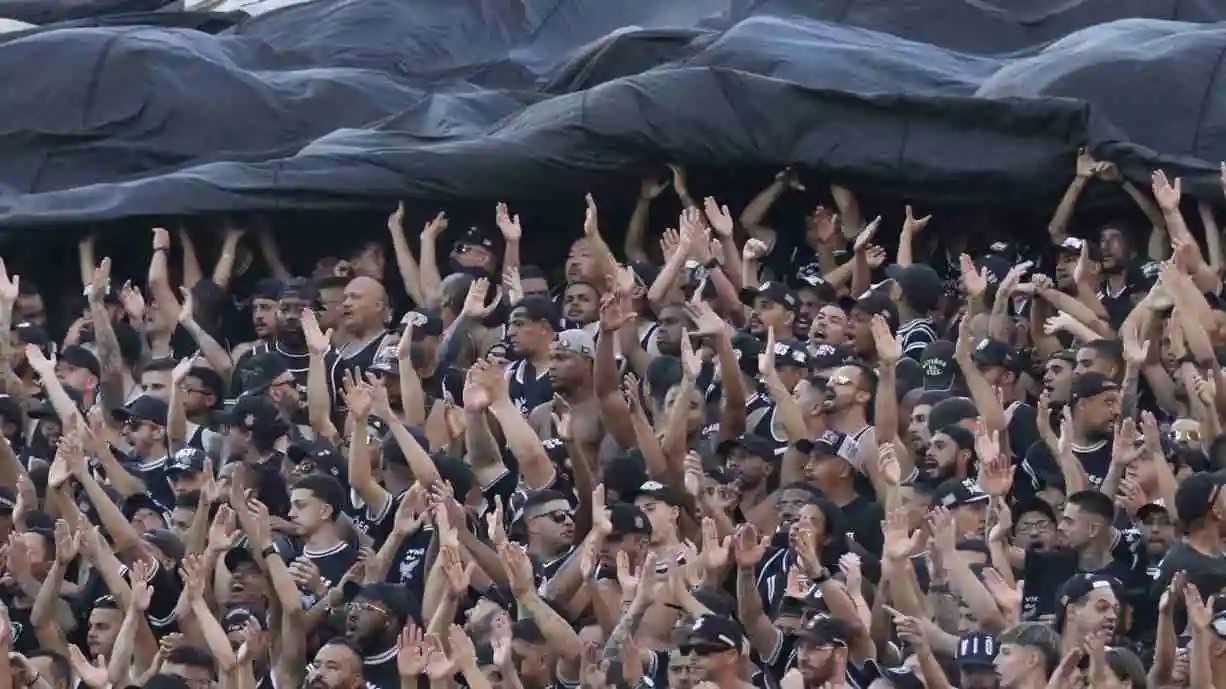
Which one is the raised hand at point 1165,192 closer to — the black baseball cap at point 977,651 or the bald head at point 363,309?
the bald head at point 363,309

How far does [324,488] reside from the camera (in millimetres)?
10070

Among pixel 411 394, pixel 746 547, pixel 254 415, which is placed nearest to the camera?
pixel 746 547

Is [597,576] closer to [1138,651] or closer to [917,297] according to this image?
[1138,651]

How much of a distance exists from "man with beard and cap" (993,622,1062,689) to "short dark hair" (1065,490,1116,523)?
0.90m

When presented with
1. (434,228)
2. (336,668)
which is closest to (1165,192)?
(434,228)

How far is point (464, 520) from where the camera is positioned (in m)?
9.77

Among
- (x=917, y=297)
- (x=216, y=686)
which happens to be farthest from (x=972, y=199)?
(x=216, y=686)

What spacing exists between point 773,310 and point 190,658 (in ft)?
8.30

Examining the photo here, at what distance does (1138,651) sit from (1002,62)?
4.97m

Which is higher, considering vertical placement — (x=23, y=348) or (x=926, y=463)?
(x=926, y=463)

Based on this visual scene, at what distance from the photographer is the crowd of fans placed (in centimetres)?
891

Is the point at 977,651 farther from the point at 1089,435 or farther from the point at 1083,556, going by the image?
the point at 1089,435

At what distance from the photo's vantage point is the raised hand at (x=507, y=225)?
12.1 metres

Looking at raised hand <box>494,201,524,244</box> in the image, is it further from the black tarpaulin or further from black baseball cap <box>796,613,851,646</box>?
black baseball cap <box>796,613,851,646</box>
